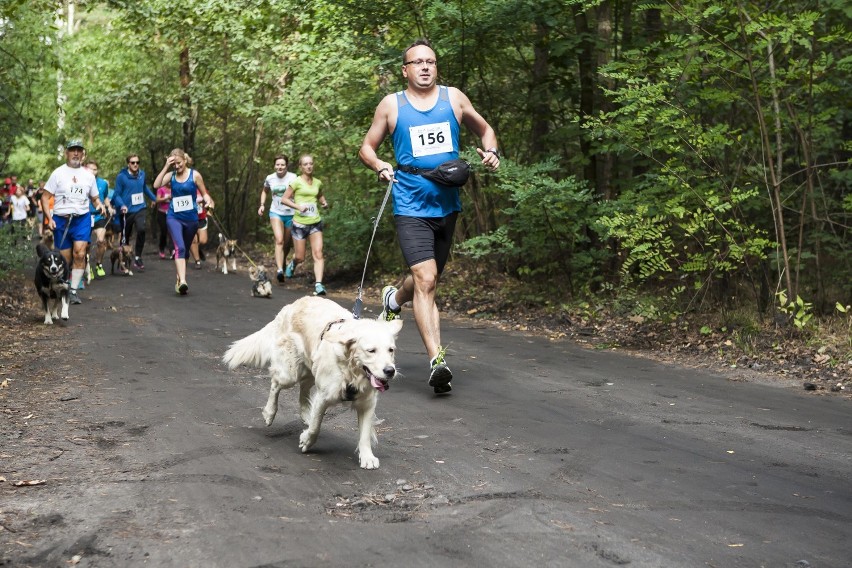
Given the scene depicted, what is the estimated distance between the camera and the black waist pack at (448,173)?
27.1 ft

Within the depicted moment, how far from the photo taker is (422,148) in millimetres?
8383

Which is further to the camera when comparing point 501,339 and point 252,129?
point 252,129

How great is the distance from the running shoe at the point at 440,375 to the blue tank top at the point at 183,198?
1000 cm

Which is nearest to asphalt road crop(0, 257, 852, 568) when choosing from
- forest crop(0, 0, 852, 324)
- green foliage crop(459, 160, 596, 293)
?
forest crop(0, 0, 852, 324)

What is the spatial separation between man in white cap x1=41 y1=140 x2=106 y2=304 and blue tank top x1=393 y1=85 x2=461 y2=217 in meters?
7.94

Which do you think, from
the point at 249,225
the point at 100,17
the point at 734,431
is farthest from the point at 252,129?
the point at 734,431

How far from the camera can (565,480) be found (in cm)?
561

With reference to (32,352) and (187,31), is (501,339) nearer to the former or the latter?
(32,352)

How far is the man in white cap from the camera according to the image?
1496 cm

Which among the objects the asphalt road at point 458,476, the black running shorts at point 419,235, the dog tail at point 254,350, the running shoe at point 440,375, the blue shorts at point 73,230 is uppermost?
the black running shorts at point 419,235

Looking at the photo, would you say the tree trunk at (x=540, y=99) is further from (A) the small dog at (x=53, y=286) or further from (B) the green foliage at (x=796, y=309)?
(A) the small dog at (x=53, y=286)

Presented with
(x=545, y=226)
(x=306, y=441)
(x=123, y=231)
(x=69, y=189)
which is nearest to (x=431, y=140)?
(x=306, y=441)

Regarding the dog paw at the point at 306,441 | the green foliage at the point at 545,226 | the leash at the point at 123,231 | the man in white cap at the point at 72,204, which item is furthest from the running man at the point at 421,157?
the leash at the point at 123,231

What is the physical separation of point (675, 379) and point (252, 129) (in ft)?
83.2
